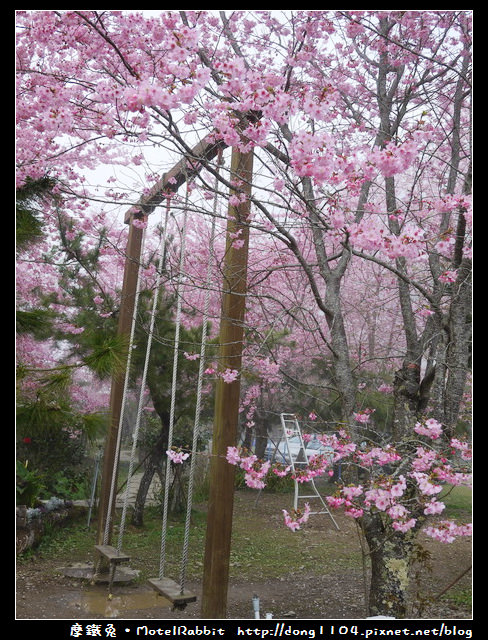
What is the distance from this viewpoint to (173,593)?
2.66m

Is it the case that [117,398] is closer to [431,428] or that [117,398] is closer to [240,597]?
[240,597]

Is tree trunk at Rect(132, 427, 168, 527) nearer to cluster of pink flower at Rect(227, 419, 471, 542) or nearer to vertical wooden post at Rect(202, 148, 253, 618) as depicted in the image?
vertical wooden post at Rect(202, 148, 253, 618)

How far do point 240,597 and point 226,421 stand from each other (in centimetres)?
156

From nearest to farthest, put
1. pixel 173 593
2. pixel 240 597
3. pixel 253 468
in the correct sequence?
pixel 253 468
pixel 173 593
pixel 240 597

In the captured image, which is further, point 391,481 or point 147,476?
point 147,476

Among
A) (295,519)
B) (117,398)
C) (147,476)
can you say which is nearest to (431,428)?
(295,519)

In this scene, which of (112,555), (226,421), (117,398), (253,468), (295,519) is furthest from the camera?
(117,398)

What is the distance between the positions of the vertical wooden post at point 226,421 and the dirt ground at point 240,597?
2.23 feet

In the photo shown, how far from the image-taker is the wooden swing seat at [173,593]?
2.59 metres

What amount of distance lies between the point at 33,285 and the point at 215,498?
4466mm

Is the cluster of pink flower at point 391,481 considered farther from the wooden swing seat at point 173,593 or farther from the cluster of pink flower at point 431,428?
the wooden swing seat at point 173,593

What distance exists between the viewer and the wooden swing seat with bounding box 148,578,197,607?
2592 millimetres
